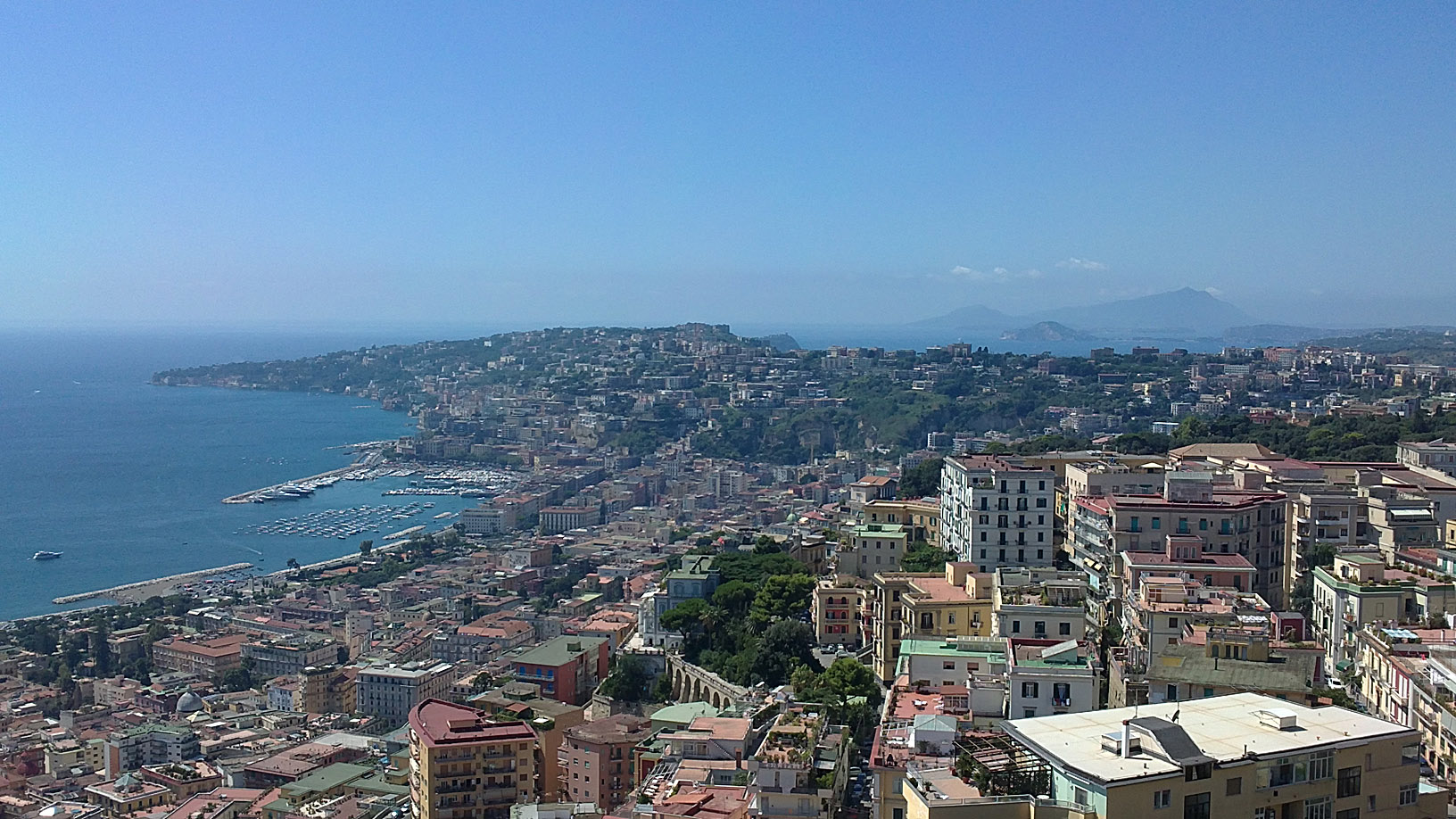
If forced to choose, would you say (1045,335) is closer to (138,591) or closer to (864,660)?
(138,591)

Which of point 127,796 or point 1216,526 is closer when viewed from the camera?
point 1216,526

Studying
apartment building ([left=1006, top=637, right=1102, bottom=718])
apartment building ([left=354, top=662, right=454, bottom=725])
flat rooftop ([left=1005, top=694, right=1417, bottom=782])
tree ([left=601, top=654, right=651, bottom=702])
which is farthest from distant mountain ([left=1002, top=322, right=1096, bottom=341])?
flat rooftop ([left=1005, top=694, right=1417, bottom=782])

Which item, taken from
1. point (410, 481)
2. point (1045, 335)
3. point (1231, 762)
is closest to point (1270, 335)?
point (1045, 335)

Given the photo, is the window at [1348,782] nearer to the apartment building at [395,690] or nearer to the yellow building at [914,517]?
the yellow building at [914,517]

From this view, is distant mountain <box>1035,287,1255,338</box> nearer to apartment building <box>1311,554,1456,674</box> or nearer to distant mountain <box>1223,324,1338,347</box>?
distant mountain <box>1223,324,1338,347</box>

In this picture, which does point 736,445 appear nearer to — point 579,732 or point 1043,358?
point 1043,358
